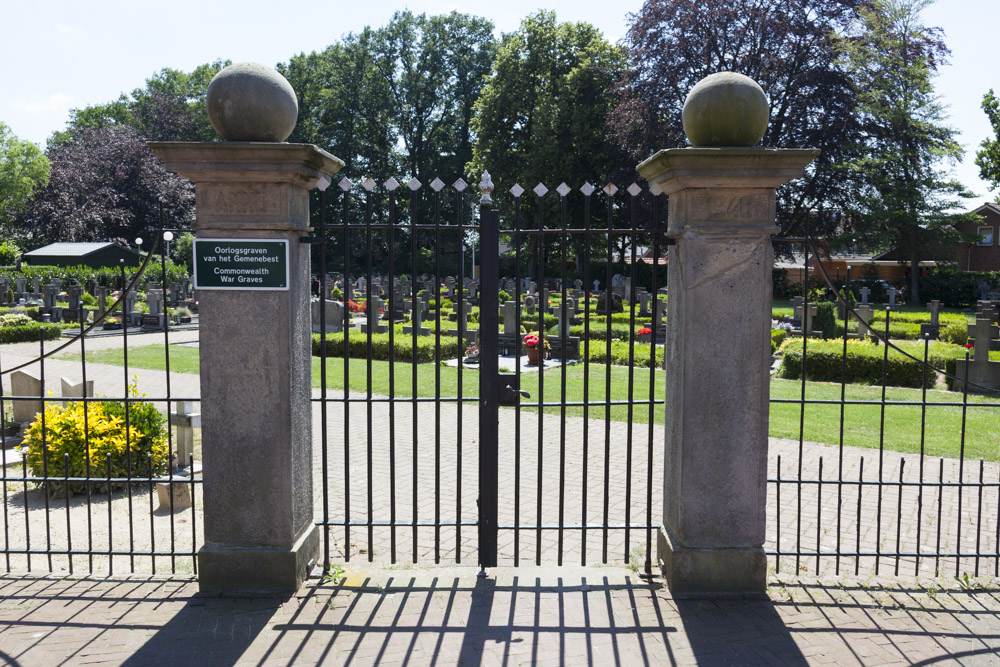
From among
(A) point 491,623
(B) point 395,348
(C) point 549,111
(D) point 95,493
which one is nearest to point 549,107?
(C) point 549,111

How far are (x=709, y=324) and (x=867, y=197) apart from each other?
31.1 metres

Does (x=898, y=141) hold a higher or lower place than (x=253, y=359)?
higher

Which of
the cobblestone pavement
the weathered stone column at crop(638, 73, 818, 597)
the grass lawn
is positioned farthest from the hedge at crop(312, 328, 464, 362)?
the weathered stone column at crop(638, 73, 818, 597)

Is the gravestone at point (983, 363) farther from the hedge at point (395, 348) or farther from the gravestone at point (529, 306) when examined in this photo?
the gravestone at point (529, 306)

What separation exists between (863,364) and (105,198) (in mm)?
44399

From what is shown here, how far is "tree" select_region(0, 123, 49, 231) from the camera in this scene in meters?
41.3

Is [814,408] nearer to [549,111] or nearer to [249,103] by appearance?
[249,103]

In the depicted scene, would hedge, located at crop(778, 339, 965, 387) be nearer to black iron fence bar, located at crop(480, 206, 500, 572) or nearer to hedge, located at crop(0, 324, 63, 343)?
black iron fence bar, located at crop(480, 206, 500, 572)

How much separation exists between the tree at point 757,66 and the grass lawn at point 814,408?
17.2 m

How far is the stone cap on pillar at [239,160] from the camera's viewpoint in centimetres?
379

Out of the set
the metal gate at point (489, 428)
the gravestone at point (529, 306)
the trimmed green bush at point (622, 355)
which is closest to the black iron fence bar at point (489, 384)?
the metal gate at point (489, 428)

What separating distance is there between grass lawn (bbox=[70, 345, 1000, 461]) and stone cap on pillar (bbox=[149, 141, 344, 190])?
410 cm

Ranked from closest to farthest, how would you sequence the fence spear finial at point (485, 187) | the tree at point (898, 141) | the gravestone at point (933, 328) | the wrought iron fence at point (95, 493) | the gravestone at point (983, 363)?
the fence spear finial at point (485, 187), the wrought iron fence at point (95, 493), the gravestone at point (983, 363), the gravestone at point (933, 328), the tree at point (898, 141)

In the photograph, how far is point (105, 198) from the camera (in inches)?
1766
